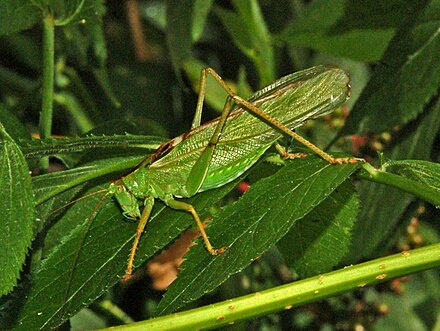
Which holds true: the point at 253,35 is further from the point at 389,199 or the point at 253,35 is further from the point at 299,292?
the point at 299,292

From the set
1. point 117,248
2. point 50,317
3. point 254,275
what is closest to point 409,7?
point 254,275

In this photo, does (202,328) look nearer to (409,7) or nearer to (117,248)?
(117,248)

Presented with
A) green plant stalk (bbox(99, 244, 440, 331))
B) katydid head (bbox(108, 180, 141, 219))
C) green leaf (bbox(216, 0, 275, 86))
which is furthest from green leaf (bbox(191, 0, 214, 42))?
green plant stalk (bbox(99, 244, 440, 331))

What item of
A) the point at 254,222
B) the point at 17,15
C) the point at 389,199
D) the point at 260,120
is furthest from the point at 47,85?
the point at 389,199

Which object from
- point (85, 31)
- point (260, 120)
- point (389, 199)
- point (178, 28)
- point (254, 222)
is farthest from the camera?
point (178, 28)

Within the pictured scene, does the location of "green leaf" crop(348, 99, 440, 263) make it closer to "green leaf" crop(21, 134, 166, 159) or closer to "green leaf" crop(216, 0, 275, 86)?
"green leaf" crop(216, 0, 275, 86)
